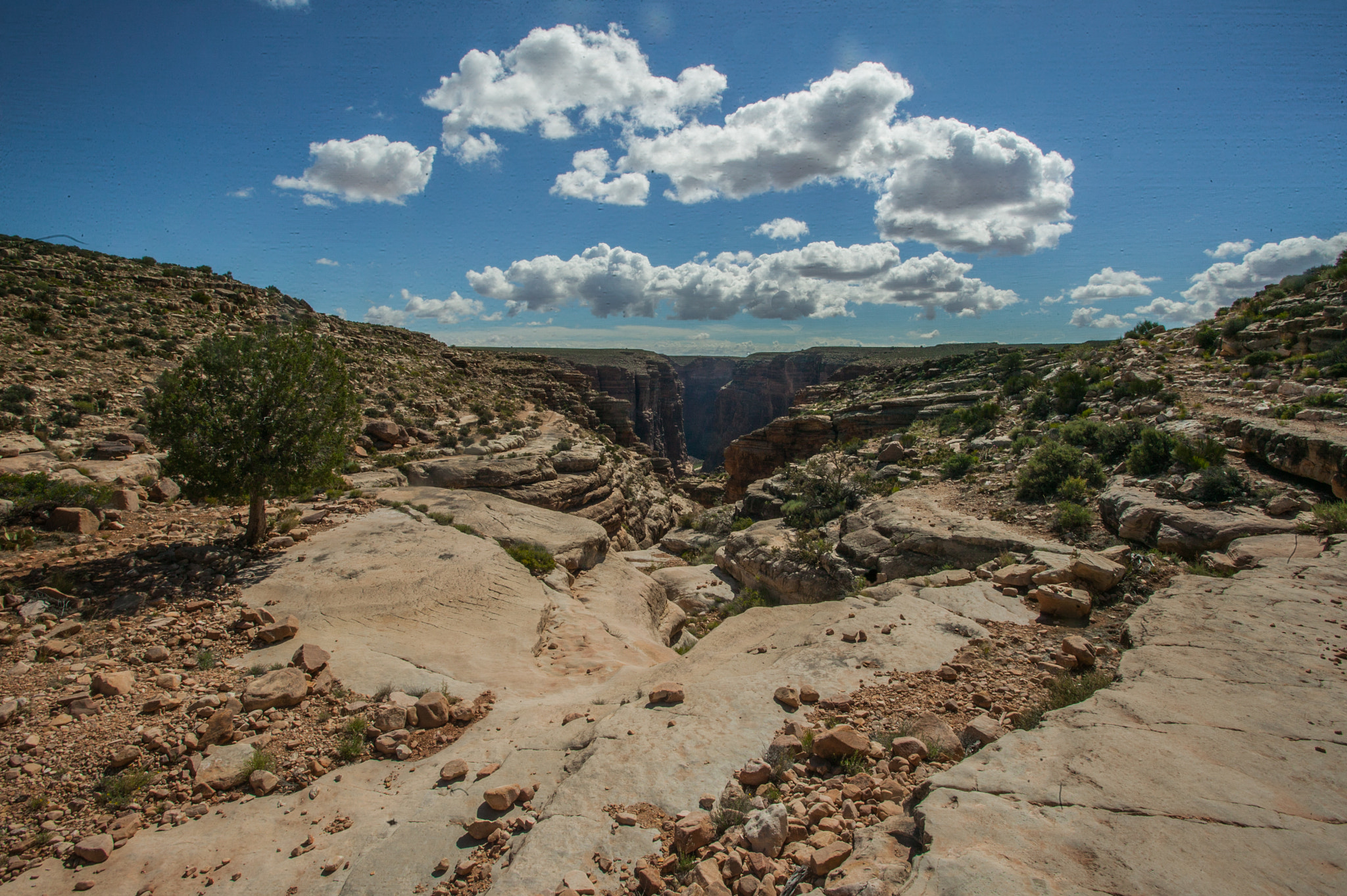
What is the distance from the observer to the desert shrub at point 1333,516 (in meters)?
7.94

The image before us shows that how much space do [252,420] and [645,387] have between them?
3240 inches

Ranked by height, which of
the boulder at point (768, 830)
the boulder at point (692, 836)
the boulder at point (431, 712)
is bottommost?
the boulder at point (431, 712)

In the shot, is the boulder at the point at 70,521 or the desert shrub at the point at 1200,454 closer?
the boulder at the point at 70,521

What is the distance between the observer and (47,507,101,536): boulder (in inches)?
381

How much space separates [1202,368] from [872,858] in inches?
904

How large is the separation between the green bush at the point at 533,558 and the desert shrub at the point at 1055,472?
37.4 ft

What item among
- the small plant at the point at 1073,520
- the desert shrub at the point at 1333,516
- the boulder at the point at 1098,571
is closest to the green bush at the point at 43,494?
the boulder at the point at 1098,571

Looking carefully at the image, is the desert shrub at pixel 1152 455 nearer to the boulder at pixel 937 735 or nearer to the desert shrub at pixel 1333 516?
the desert shrub at pixel 1333 516

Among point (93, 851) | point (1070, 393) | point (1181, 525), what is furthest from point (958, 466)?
point (93, 851)

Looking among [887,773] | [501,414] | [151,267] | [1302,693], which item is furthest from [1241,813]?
[151,267]

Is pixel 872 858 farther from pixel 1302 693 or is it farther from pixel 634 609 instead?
pixel 634 609

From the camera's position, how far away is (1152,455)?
1141 cm

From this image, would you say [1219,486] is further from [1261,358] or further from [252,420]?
[252,420]

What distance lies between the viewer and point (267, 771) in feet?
17.3
